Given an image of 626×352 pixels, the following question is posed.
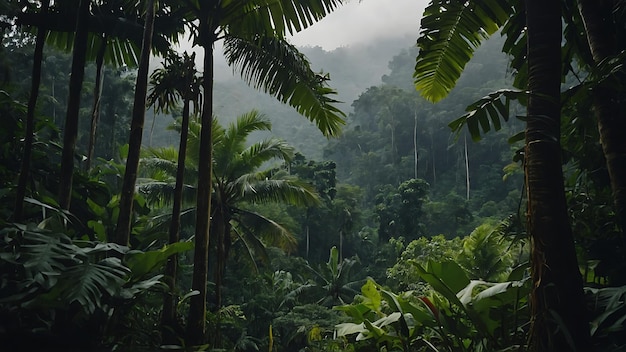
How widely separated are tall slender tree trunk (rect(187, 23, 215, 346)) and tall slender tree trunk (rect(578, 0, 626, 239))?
342 centimetres

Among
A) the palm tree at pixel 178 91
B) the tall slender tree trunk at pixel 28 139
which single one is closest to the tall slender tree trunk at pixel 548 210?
the tall slender tree trunk at pixel 28 139

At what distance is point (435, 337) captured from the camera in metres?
3.40

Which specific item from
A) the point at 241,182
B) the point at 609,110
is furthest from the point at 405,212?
the point at 609,110

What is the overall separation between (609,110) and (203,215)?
145 inches

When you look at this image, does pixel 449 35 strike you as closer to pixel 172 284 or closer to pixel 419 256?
pixel 172 284

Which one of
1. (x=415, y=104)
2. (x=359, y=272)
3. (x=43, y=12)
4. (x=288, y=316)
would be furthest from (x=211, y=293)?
(x=415, y=104)

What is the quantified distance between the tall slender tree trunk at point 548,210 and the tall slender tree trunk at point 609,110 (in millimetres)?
721

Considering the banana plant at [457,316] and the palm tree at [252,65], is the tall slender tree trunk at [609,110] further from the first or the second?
the palm tree at [252,65]

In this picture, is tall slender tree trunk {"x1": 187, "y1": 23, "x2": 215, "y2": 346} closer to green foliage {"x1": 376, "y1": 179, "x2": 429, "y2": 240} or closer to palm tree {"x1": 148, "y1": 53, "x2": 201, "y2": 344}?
palm tree {"x1": 148, "y1": 53, "x2": 201, "y2": 344}

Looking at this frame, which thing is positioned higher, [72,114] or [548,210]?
[72,114]

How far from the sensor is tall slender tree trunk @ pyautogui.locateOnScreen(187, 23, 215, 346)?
4.49m

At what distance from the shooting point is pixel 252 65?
618 cm

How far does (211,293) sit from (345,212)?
1091 centimetres

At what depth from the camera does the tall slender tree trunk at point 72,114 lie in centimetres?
388
